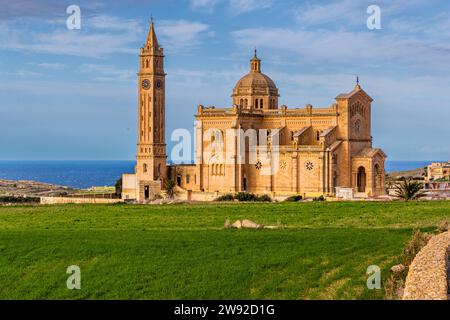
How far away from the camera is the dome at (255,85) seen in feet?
243

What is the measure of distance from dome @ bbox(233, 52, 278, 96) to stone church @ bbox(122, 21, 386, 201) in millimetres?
91

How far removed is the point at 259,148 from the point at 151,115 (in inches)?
393

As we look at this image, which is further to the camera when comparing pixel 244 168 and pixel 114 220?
pixel 244 168

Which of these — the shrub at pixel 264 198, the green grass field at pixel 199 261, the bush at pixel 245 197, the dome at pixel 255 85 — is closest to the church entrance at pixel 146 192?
the bush at pixel 245 197

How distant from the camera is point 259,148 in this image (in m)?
68.8

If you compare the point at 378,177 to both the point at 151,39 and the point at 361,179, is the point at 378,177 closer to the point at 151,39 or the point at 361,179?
the point at 361,179

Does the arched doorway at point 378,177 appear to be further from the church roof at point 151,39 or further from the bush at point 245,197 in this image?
the church roof at point 151,39

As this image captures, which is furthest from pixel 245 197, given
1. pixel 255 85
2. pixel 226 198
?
pixel 255 85

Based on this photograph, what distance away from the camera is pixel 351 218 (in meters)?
37.7

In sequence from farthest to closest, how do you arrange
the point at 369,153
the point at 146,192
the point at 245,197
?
the point at 146,192 → the point at 369,153 → the point at 245,197

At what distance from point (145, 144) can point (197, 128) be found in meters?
4.75
